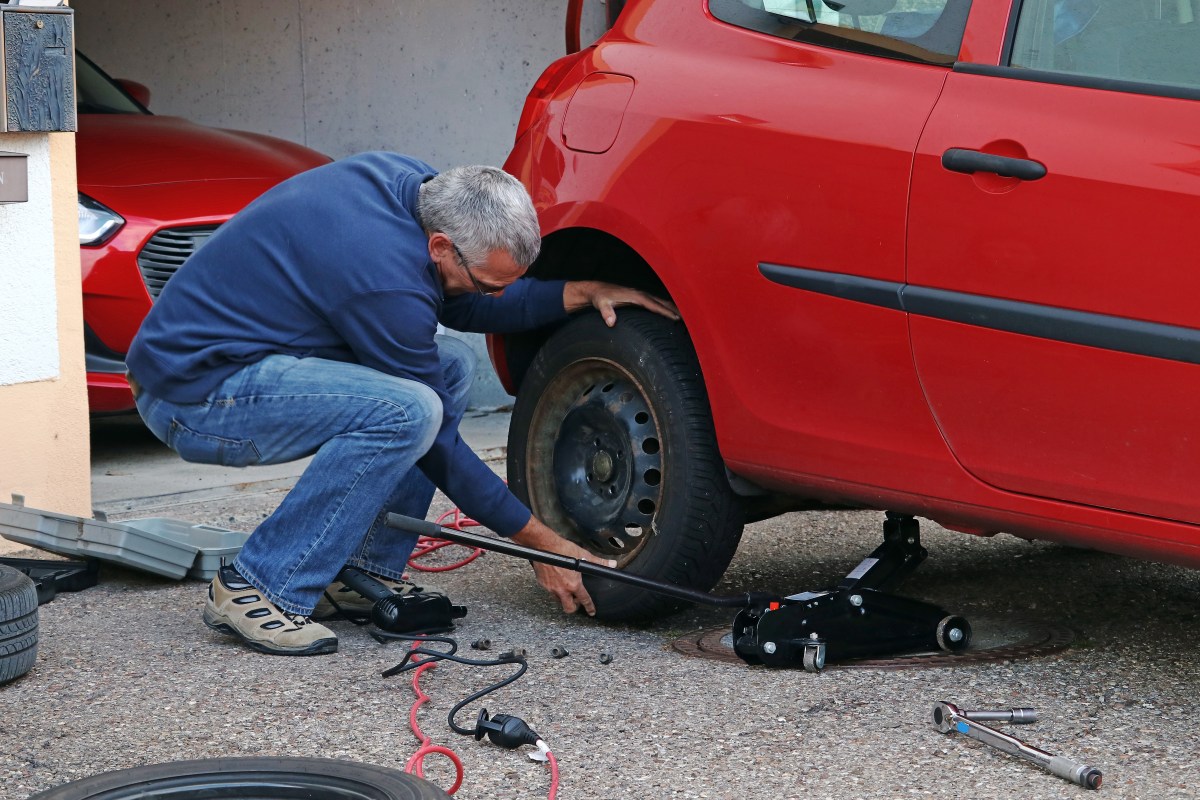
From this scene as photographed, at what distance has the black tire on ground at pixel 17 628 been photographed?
3.17 m

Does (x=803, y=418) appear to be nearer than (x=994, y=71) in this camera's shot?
No

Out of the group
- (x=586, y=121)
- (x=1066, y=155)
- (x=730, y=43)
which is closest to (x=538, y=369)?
(x=586, y=121)

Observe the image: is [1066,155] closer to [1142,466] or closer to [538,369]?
[1142,466]

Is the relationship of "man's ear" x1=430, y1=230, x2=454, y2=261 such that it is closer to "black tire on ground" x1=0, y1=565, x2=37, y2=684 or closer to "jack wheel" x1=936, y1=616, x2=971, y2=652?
"black tire on ground" x1=0, y1=565, x2=37, y2=684

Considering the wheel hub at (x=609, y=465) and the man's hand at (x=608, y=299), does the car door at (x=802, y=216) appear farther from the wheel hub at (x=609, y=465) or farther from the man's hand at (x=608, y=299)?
the wheel hub at (x=609, y=465)

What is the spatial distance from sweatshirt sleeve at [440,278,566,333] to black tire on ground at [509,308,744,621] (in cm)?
7

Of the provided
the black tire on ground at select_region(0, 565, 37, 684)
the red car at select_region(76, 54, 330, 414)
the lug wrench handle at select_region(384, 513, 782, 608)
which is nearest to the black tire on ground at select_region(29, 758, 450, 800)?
the black tire on ground at select_region(0, 565, 37, 684)

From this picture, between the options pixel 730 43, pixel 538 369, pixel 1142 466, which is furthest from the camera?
pixel 538 369

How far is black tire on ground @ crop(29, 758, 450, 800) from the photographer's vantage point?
247 centimetres

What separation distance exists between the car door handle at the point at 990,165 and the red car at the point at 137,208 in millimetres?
3372

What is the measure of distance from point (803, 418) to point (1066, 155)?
0.78m

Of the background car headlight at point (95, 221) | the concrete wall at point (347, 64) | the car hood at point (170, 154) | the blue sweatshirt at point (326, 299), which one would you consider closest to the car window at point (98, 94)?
the car hood at point (170, 154)

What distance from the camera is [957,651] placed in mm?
3404

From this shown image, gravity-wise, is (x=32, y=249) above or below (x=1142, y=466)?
below
